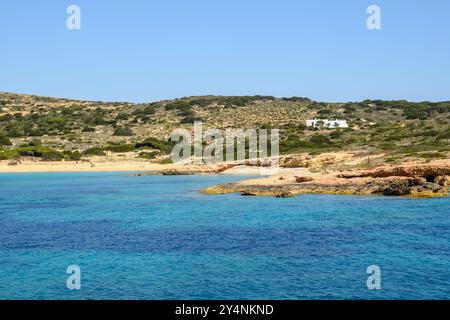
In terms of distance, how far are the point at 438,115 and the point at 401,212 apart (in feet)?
294

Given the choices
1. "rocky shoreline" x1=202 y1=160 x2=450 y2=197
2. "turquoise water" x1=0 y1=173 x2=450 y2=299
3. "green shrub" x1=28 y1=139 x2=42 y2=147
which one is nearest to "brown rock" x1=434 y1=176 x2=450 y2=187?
"rocky shoreline" x1=202 y1=160 x2=450 y2=197

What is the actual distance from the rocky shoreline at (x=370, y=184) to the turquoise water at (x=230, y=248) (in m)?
Result: 2.90

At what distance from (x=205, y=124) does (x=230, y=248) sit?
96554 mm

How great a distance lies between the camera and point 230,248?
22.0 meters

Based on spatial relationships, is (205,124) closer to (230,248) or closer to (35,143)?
(35,143)

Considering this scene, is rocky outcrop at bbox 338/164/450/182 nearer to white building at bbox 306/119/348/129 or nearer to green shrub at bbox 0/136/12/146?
white building at bbox 306/119/348/129

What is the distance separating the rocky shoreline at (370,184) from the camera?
38.5 m

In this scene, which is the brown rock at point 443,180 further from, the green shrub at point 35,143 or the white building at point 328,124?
the green shrub at point 35,143

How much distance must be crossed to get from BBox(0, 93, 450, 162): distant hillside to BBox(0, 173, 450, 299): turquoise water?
24.5 meters

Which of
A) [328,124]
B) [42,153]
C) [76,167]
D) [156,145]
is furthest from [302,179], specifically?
[328,124]

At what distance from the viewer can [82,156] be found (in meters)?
89.0

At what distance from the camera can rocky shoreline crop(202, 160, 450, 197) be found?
38.5 m

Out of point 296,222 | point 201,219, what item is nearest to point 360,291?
point 296,222
